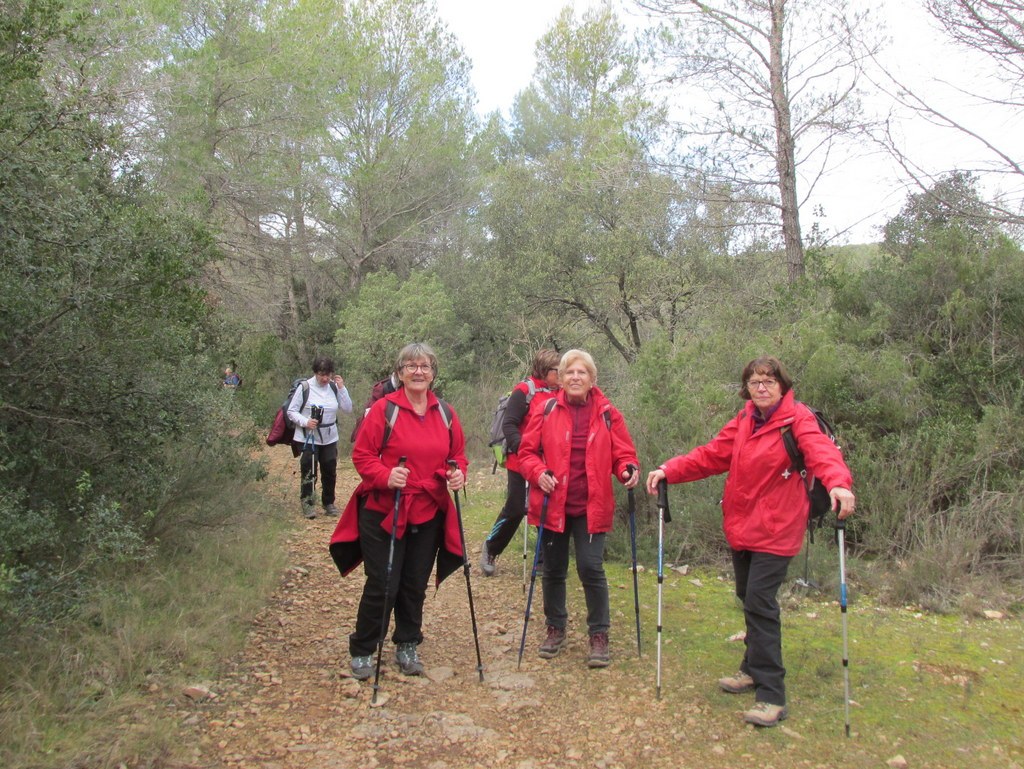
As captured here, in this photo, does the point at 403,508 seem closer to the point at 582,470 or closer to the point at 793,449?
the point at 582,470

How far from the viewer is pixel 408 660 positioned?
457 centimetres

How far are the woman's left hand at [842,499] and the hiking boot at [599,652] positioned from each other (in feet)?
5.61

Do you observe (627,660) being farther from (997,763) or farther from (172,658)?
(172,658)

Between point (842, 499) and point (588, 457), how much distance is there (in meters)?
1.47

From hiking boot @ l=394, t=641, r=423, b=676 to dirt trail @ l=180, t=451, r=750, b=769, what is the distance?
7 cm

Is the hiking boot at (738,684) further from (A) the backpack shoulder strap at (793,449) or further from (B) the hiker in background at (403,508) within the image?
(B) the hiker in background at (403,508)

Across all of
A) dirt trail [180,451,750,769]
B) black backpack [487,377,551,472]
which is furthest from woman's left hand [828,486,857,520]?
black backpack [487,377,551,472]

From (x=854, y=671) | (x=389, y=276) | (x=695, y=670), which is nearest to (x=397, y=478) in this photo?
(x=695, y=670)

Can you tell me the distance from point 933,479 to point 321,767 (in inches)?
222

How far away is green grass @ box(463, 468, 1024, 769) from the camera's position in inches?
141

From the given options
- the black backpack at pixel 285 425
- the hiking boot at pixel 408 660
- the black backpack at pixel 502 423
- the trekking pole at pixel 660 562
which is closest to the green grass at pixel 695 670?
the trekking pole at pixel 660 562

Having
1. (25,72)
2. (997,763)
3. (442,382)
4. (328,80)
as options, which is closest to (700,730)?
(997,763)

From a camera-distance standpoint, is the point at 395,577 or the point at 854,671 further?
the point at 395,577

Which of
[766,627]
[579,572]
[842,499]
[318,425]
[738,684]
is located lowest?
[738,684]
